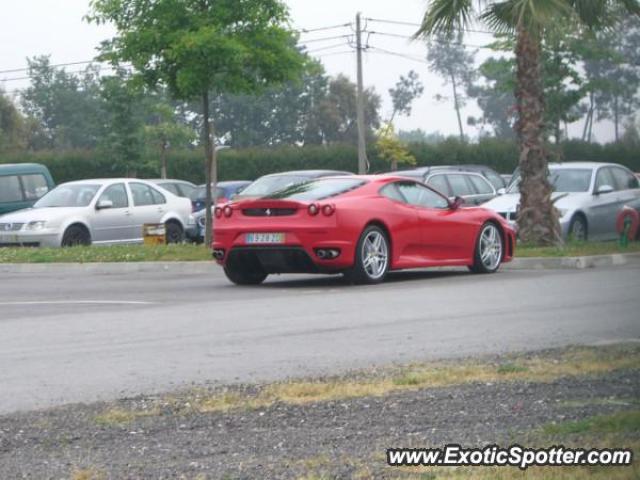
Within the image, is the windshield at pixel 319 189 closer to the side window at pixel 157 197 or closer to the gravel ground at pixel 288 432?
the gravel ground at pixel 288 432

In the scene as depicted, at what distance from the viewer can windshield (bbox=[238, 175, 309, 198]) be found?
87.6ft

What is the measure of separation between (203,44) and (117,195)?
491 cm

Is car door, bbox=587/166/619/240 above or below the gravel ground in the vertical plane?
above

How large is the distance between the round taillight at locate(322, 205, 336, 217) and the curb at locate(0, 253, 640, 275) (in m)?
4.61

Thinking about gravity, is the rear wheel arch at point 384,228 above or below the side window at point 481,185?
below

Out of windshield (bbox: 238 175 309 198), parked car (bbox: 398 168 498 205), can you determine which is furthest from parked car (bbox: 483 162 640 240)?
windshield (bbox: 238 175 309 198)

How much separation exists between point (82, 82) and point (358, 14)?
2032 inches

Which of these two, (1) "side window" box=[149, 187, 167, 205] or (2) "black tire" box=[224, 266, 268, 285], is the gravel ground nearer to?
(2) "black tire" box=[224, 266, 268, 285]

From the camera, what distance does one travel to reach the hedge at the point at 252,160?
57.0 metres

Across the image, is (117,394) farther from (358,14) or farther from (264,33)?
(358,14)

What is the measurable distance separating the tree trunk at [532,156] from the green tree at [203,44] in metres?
4.00

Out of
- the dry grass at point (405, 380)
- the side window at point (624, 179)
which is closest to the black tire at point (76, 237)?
the side window at point (624, 179)

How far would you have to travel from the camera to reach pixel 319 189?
17.3 metres

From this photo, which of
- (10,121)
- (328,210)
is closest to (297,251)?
(328,210)
